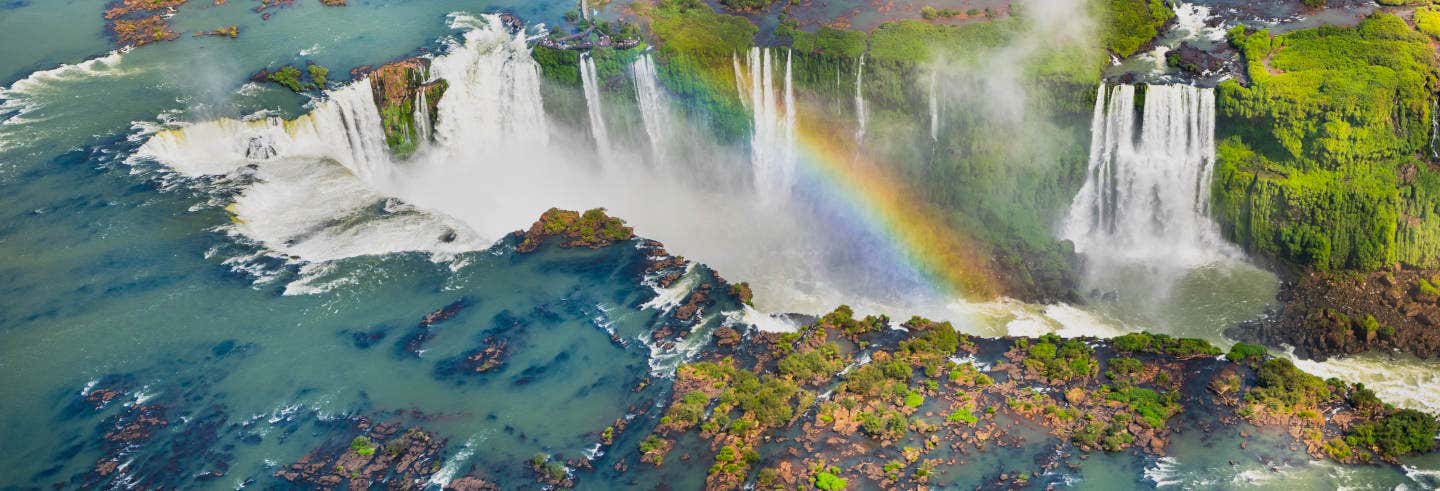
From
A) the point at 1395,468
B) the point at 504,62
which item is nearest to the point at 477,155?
the point at 504,62

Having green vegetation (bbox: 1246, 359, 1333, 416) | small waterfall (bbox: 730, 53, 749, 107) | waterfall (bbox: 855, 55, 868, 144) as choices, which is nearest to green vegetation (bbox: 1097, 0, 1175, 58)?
waterfall (bbox: 855, 55, 868, 144)

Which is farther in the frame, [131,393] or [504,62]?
[504,62]

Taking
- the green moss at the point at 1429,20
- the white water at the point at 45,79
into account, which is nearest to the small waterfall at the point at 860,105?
the green moss at the point at 1429,20

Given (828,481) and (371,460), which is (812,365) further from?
(371,460)

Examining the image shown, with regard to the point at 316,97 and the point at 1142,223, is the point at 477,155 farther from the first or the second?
the point at 1142,223

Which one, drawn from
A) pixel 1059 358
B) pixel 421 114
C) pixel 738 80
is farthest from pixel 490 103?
pixel 1059 358

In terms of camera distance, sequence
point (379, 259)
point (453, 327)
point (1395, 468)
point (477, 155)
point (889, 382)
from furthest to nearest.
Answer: point (477, 155) < point (379, 259) < point (453, 327) < point (889, 382) < point (1395, 468)

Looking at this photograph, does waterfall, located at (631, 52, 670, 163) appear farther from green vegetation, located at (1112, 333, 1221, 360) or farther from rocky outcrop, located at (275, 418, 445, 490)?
green vegetation, located at (1112, 333, 1221, 360)

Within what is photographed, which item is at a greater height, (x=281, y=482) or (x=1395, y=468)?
(x=281, y=482)
